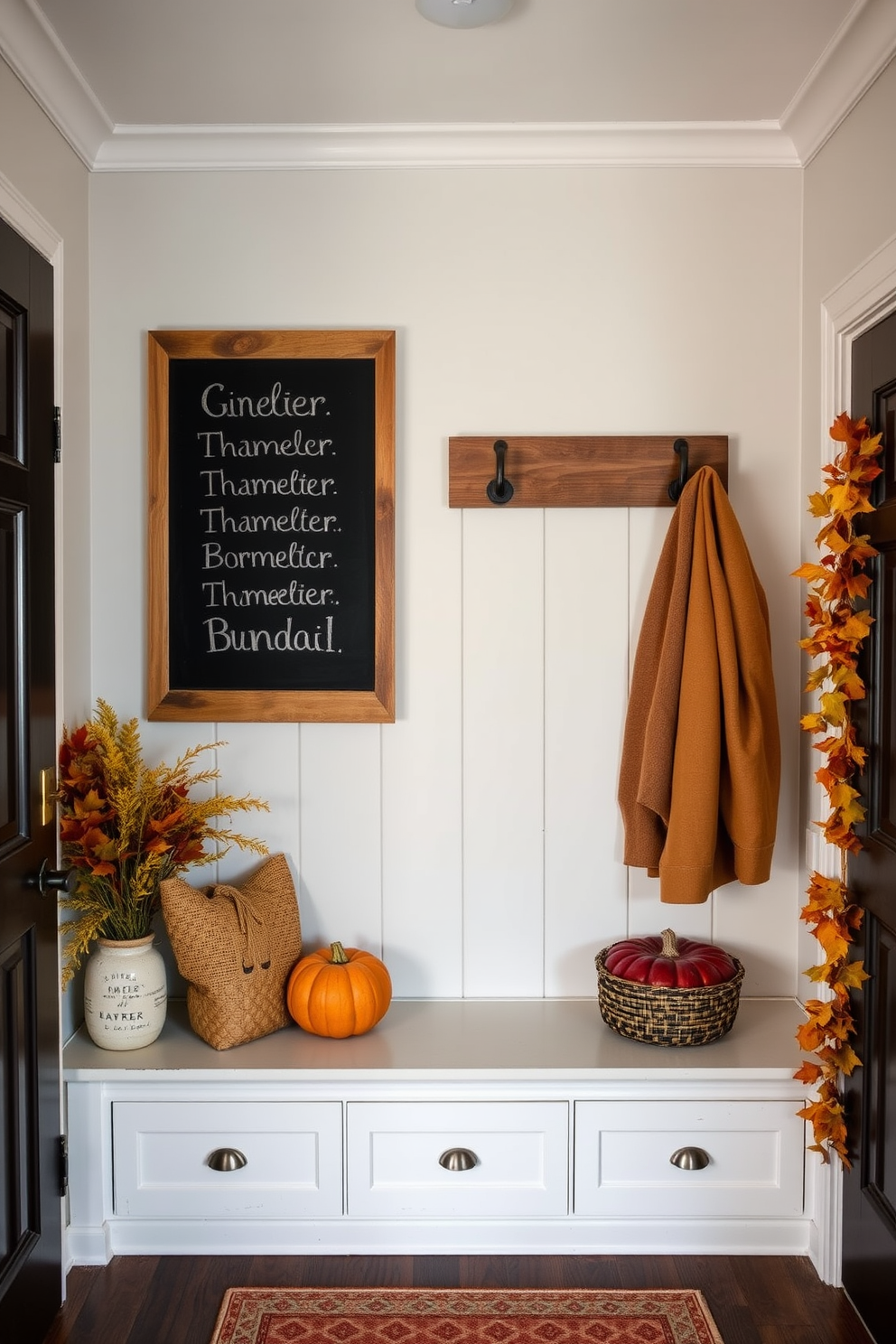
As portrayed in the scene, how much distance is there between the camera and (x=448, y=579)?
2506 mm

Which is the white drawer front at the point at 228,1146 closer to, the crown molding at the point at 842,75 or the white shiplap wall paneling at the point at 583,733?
the white shiplap wall paneling at the point at 583,733

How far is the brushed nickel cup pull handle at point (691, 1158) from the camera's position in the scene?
2.22 metres

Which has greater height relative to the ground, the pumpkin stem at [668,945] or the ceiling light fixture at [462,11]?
the ceiling light fixture at [462,11]

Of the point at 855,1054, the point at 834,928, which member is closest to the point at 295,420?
the point at 834,928

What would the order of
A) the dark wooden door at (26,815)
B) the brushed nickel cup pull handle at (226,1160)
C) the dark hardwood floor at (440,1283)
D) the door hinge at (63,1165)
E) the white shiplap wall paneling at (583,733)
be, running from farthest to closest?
the white shiplap wall paneling at (583,733) < the brushed nickel cup pull handle at (226,1160) < the door hinge at (63,1165) < the dark hardwood floor at (440,1283) < the dark wooden door at (26,815)

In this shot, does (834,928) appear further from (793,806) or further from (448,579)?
(448,579)

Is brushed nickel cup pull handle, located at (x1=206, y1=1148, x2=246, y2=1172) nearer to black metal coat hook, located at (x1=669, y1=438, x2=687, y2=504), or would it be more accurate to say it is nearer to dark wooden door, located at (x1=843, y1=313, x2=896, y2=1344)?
dark wooden door, located at (x1=843, y1=313, x2=896, y2=1344)

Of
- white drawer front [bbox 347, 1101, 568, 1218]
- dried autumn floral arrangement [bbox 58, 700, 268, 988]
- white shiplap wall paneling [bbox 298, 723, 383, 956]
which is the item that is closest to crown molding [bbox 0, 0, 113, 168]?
dried autumn floral arrangement [bbox 58, 700, 268, 988]

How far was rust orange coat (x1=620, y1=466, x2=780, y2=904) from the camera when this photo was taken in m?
2.24

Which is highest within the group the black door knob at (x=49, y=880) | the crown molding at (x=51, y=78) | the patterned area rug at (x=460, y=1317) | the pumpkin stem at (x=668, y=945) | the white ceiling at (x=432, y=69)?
the white ceiling at (x=432, y=69)

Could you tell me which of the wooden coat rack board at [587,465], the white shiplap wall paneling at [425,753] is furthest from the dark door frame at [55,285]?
the wooden coat rack board at [587,465]

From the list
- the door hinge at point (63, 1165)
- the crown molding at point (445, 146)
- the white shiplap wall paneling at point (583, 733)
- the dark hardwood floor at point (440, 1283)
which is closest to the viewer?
the dark hardwood floor at point (440, 1283)

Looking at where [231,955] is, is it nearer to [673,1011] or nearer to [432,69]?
[673,1011]

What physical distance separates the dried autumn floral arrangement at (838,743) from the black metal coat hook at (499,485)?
69 cm
